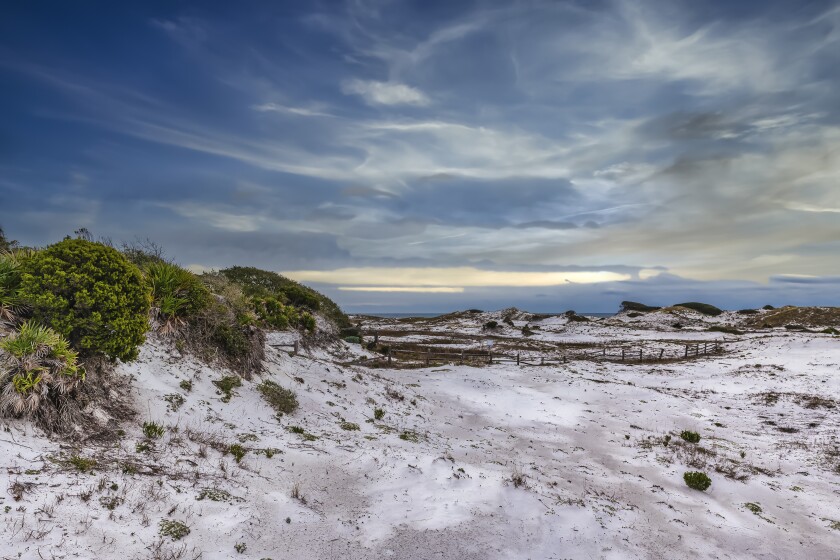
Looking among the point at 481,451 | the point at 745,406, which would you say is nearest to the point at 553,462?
the point at 481,451

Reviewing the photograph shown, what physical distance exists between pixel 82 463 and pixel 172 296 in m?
7.30

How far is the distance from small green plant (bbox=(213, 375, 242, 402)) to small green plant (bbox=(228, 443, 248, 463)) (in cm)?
335

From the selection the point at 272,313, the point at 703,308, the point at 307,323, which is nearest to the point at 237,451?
the point at 272,313

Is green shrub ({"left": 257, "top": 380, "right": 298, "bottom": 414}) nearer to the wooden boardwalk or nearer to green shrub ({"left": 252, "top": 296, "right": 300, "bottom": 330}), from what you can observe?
green shrub ({"left": 252, "top": 296, "right": 300, "bottom": 330})

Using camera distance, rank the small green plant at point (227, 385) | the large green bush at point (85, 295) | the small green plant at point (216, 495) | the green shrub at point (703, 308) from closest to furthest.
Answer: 1. the small green plant at point (216, 495)
2. the large green bush at point (85, 295)
3. the small green plant at point (227, 385)
4. the green shrub at point (703, 308)

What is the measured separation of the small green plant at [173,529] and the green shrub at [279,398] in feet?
22.1

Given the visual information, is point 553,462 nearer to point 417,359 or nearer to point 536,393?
point 536,393

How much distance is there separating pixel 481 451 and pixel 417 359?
23982 mm

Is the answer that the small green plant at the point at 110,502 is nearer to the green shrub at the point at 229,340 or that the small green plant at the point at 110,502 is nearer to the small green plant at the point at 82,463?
the small green plant at the point at 82,463

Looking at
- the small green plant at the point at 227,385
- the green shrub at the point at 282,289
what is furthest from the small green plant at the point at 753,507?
the green shrub at the point at 282,289

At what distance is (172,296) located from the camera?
13.0 meters

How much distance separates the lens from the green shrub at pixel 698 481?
11000 mm

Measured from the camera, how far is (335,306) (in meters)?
43.3

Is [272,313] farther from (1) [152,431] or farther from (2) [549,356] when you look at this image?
(2) [549,356]
